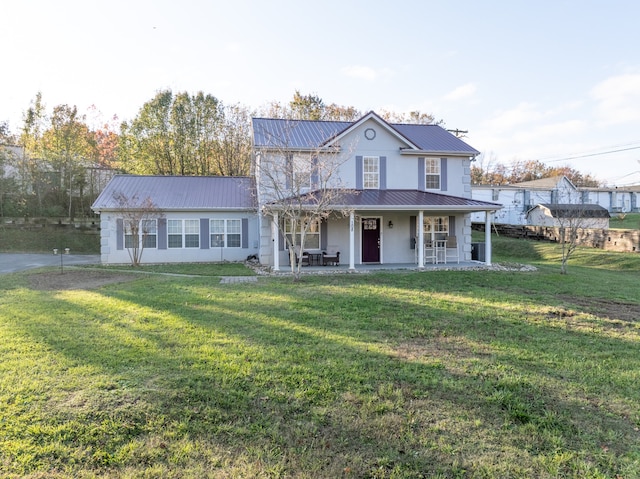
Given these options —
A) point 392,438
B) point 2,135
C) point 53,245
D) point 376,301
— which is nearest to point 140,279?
point 376,301

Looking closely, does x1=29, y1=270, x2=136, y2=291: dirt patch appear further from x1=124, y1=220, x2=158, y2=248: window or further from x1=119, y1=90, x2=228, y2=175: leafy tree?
x1=119, y1=90, x2=228, y2=175: leafy tree

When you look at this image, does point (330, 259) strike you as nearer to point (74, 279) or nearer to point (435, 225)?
point (435, 225)

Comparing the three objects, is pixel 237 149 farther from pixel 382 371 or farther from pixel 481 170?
pixel 481 170

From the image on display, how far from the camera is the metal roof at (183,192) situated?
17859 mm

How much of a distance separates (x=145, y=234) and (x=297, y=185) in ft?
28.4

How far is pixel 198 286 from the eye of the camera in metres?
10.7

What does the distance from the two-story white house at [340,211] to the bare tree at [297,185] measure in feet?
0.40

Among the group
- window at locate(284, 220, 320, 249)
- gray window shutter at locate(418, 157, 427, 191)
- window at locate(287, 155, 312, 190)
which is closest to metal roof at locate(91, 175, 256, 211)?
window at locate(284, 220, 320, 249)

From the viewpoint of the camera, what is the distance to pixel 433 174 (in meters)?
17.7

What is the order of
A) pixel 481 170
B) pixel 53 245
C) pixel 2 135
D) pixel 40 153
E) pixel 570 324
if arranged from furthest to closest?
pixel 481 170
pixel 2 135
pixel 40 153
pixel 53 245
pixel 570 324

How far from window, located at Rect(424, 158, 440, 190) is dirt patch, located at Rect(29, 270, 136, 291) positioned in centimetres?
1245

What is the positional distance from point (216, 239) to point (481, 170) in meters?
45.0

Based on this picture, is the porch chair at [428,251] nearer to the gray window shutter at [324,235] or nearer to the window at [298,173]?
the gray window shutter at [324,235]

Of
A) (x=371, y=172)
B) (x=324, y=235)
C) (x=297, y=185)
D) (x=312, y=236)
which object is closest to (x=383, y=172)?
(x=371, y=172)
